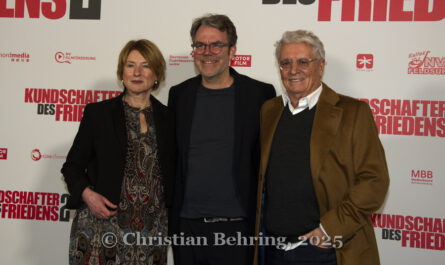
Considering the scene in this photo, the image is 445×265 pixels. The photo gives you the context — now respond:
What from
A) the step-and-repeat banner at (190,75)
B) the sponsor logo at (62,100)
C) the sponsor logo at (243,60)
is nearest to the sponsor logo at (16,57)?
the step-and-repeat banner at (190,75)

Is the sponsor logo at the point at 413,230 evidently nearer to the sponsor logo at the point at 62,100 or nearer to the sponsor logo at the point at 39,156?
the sponsor logo at the point at 62,100

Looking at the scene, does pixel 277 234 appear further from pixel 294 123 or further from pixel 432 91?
pixel 432 91

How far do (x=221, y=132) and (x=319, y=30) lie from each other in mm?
1264

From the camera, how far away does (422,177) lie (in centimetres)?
297

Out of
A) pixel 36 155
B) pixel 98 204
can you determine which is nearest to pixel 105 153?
pixel 98 204

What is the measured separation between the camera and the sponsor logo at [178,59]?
10.8 ft

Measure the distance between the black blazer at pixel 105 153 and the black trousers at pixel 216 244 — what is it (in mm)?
206

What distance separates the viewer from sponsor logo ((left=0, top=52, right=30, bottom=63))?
3479 mm

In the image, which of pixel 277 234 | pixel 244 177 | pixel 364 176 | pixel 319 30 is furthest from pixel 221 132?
pixel 319 30

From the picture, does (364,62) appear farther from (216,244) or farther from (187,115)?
(216,244)

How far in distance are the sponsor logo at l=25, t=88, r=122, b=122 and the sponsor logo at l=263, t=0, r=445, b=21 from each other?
1.71 metres
